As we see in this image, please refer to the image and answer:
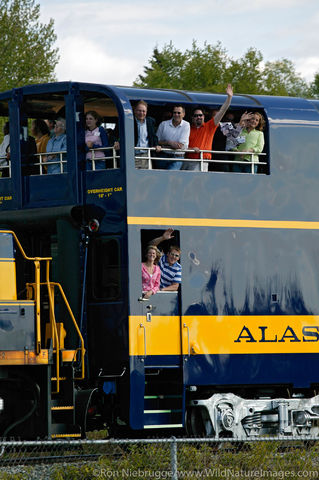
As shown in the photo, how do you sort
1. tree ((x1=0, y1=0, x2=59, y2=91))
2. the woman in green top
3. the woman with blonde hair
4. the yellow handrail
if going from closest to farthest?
the yellow handrail < the woman with blonde hair < the woman in green top < tree ((x1=0, y1=0, x2=59, y2=91))

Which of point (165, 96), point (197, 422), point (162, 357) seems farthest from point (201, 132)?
point (197, 422)

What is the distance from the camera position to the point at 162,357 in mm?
12609

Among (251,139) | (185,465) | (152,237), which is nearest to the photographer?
(185,465)

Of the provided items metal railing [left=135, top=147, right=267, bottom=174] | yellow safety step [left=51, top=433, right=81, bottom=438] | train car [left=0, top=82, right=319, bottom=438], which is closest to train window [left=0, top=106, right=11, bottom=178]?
train car [left=0, top=82, right=319, bottom=438]

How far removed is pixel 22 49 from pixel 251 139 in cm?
2350

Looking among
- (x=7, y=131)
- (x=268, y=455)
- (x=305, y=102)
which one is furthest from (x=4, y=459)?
(x=305, y=102)

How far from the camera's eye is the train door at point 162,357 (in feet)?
41.1

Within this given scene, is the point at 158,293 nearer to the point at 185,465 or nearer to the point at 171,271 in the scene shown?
the point at 171,271

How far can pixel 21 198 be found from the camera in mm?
13398

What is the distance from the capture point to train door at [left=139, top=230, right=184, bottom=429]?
12.5 metres

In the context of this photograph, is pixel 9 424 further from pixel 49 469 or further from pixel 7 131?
pixel 7 131

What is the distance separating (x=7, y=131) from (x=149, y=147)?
8.67ft

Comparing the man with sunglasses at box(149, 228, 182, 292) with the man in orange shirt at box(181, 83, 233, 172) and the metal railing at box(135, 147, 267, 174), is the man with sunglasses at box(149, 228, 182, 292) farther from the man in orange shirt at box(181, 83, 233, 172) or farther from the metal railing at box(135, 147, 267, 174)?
the man in orange shirt at box(181, 83, 233, 172)

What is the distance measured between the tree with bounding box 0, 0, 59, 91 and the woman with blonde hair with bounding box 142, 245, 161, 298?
23458 millimetres
